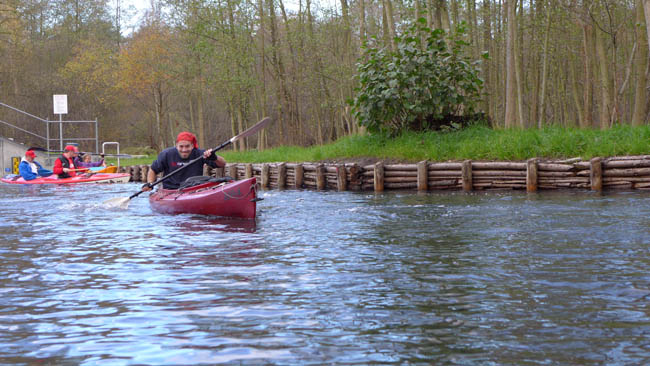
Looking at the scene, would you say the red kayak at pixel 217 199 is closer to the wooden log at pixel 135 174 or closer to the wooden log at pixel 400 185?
the wooden log at pixel 400 185

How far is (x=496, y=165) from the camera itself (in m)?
14.9

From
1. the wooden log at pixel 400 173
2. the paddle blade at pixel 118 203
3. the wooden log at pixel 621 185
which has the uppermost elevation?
the wooden log at pixel 400 173

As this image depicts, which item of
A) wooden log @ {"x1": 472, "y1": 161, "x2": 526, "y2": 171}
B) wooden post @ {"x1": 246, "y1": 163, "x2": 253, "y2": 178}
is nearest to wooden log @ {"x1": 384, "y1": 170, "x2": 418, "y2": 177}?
wooden log @ {"x1": 472, "y1": 161, "x2": 526, "y2": 171}

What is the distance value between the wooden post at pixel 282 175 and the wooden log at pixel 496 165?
Answer: 20.3 ft

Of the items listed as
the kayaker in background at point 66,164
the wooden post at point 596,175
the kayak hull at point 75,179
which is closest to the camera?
the wooden post at point 596,175

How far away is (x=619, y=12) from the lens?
24.1 metres

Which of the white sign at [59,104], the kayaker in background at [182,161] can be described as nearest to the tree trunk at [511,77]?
the kayaker in background at [182,161]

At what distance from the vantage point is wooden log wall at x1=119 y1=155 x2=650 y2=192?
13477 mm

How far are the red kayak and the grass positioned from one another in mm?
6935

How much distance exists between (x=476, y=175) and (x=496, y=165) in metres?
0.49

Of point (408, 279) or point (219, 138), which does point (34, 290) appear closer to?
point (408, 279)

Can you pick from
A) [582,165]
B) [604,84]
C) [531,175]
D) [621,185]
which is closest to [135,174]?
[604,84]

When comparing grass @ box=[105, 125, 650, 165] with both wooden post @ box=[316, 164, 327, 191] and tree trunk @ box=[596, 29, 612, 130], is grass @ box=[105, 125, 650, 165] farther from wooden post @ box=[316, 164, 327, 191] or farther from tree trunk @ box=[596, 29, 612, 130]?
tree trunk @ box=[596, 29, 612, 130]

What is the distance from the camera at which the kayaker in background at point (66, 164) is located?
68.6ft
